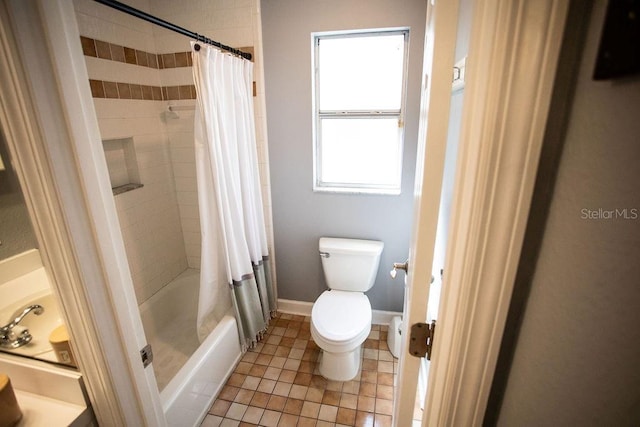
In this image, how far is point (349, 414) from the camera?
5.51 feet

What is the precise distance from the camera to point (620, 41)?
35 centimetres

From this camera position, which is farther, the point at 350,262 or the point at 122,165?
the point at 350,262

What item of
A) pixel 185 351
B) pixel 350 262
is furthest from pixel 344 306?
pixel 185 351

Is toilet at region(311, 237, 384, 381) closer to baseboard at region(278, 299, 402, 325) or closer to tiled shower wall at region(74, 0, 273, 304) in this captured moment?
baseboard at region(278, 299, 402, 325)

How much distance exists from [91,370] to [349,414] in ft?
4.55

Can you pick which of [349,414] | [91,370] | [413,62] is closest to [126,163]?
[91,370]

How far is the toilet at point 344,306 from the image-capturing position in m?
1.74

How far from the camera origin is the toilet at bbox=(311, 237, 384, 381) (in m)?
1.74

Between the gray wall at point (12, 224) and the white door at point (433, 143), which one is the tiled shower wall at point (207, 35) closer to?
the gray wall at point (12, 224)

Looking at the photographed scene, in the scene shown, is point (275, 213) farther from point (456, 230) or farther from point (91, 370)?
point (456, 230)

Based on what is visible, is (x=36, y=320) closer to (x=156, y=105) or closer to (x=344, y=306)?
(x=344, y=306)

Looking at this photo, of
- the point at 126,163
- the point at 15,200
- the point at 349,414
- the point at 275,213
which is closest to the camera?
the point at 15,200

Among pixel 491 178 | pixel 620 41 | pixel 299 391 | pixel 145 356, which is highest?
pixel 620 41

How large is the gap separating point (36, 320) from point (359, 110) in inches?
78.2
